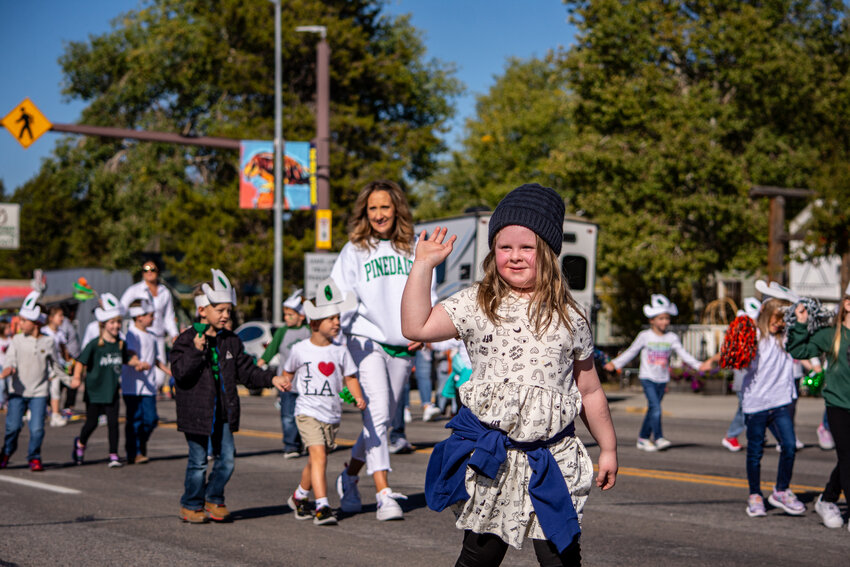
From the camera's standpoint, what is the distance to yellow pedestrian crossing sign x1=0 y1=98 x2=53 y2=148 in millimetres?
20234

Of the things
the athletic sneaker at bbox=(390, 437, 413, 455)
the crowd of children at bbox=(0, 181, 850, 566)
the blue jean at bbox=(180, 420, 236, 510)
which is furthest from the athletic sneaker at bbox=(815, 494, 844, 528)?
the athletic sneaker at bbox=(390, 437, 413, 455)

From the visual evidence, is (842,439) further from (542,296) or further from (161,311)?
(161,311)

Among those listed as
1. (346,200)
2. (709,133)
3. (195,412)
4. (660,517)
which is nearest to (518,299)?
(195,412)

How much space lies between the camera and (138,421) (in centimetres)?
1117

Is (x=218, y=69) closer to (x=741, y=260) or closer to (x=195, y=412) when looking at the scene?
(x=741, y=260)

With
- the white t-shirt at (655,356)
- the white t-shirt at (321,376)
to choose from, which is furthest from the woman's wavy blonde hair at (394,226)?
the white t-shirt at (655,356)

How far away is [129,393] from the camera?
1115 cm

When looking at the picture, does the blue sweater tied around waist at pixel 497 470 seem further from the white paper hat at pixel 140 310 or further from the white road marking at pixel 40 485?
the white paper hat at pixel 140 310

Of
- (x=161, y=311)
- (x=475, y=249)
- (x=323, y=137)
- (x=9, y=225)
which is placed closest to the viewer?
(x=161, y=311)

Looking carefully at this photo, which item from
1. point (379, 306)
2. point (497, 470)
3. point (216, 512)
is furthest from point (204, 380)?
point (497, 470)

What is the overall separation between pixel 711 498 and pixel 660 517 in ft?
3.91

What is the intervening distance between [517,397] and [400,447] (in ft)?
26.1

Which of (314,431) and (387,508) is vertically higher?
(314,431)

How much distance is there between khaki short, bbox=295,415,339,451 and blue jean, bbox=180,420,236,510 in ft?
1.62
